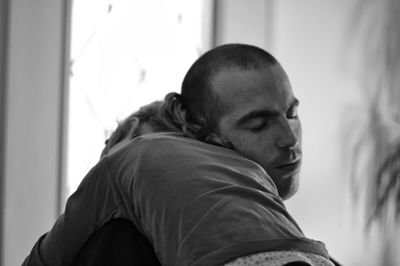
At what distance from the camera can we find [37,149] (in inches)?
61.3

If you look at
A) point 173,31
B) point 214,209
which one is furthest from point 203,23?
point 214,209

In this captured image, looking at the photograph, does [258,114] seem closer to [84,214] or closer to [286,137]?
[286,137]

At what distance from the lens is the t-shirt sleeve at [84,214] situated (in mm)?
761

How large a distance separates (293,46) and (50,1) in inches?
32.2

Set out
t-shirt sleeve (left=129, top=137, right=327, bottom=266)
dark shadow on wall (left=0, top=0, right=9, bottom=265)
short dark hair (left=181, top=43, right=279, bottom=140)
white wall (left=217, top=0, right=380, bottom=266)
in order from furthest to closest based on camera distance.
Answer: white wall (left=217, top=0, right=380, bottom=266) → dark shadow on wall (left=0, top=0, right=9, bottom=265) → short dark hair (left=181, top=43, right=279, bottom=140) → t-shirt sleeve (left=129, top=137, right=327, bottom=266)

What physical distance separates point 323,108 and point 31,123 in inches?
37.2

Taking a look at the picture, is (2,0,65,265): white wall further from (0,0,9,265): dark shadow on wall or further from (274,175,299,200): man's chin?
(274,175,299,200): man's chin

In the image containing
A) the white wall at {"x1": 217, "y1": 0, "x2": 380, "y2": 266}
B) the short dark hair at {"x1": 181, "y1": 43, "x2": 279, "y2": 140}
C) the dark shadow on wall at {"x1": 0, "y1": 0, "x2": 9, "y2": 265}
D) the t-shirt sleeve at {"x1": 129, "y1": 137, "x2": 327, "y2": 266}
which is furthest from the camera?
the white wall at {"x1": 217, "y1": 0, "x2": 380, "y2": 266}

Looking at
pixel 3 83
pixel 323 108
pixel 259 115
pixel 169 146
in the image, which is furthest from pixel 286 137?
pixel 323 108

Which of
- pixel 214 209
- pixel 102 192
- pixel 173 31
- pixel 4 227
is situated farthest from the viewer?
A: pixel 173 31

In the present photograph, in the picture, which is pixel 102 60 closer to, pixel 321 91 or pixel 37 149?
pixel 37 149

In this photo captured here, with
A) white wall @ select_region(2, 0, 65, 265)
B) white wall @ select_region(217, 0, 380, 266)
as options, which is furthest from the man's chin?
white wall @ select_region(217, 0, 380, 266)

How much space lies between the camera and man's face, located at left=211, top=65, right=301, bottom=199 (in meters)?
0.80

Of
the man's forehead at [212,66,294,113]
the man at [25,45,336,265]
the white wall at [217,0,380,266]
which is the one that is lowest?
the white wall at [217,0,380,266]
